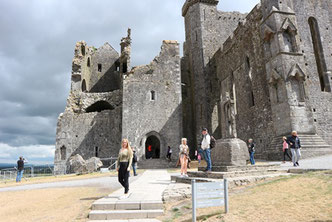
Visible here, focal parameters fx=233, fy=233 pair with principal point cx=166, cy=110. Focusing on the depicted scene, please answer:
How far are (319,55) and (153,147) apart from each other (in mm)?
15699

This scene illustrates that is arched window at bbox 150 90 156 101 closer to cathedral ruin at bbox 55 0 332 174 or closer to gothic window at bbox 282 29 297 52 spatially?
cathedral ruin at bbox 55 0 332 174

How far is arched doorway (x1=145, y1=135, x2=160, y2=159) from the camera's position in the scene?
74.2 feet

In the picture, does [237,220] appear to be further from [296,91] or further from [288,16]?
[288,16]

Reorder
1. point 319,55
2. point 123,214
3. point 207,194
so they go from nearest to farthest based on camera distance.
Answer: point 207,194
point 123,214
point 319,55

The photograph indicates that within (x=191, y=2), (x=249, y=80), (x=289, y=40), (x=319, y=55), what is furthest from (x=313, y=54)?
(x=191, y=2)

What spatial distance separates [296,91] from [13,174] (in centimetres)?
1912

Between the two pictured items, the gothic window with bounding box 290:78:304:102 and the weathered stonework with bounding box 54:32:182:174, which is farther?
the weathered stonework with bounding box 54:32:182:174

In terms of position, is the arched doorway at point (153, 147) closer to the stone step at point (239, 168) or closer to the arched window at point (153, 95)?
the arched window at point (153, 95)

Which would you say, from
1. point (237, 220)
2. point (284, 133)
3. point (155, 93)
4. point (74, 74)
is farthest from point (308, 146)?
point (74, 74)

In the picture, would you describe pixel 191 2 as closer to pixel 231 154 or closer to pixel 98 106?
pixel 98 106

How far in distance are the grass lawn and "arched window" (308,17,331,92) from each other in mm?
11147

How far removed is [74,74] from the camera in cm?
2470

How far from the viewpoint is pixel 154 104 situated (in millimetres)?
21156

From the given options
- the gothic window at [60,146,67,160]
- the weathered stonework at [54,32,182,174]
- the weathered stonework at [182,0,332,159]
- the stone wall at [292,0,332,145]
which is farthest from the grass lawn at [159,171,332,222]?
the gothic window at [60,146,67,160]
